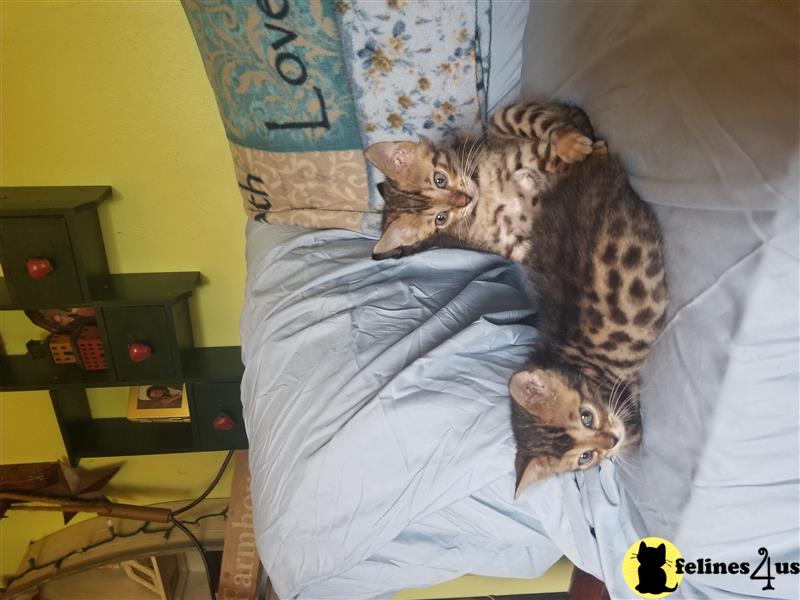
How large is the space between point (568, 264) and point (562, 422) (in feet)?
0.83

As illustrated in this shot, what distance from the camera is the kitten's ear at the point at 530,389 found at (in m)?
0.88

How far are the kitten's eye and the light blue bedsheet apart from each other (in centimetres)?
4

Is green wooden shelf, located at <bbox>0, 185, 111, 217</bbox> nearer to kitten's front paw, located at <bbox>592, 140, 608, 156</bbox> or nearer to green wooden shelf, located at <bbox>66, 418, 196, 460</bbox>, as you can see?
green wooden shelf, located at <bbox>66, 418, 196, 460</bbox>

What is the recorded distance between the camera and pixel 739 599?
0.83 metres

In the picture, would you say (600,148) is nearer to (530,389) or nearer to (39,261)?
(530,389)

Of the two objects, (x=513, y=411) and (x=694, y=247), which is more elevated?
(x=694, y=247)

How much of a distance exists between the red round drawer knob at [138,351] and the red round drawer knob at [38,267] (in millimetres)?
278

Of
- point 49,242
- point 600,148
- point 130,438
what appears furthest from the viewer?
point 130,438

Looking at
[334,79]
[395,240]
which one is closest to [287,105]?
[334,79]

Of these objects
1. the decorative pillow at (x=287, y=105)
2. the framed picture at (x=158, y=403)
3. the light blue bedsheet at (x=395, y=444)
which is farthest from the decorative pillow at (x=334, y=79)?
the framed picture at (x=158, y=403)

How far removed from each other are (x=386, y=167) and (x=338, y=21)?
0.91 ft

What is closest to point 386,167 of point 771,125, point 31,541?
point 771,125

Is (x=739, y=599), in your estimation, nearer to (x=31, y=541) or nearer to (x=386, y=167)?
(x=386, y=167)

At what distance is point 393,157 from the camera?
1.12 m
